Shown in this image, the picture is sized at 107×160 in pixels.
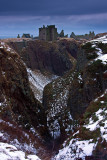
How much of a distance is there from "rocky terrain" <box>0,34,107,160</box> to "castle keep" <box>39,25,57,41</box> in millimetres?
62516

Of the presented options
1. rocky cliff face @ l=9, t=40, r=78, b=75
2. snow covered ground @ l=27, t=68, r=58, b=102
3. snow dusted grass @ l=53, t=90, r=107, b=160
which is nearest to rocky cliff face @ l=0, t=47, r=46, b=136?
snow dusted grass @ l=53, t=90, r=107, b=160

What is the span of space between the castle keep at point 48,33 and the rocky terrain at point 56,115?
62.5m

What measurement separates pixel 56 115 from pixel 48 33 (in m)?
75.5

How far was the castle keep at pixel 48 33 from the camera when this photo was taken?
98.4 m

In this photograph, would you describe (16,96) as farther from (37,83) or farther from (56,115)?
(37,83)

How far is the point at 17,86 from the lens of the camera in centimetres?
2397

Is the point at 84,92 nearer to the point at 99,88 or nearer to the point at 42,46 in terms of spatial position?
the point at 99,88

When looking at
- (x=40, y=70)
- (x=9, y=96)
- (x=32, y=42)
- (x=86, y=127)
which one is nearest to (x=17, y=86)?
(x=9, y=96)

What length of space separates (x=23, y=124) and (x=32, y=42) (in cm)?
7562

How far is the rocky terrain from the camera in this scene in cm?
1180

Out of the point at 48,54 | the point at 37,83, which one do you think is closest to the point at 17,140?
the point at 37,83

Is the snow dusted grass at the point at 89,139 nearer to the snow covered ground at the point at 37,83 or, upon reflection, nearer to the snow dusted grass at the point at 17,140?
the snow dusted grass at the point at 17,140

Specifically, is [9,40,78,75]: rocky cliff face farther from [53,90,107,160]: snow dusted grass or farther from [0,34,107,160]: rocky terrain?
[53,90,107,160]: snow dusted grass

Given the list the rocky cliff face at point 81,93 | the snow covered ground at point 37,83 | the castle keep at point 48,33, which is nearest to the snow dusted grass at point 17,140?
the rocky cliff face at point 81,93
